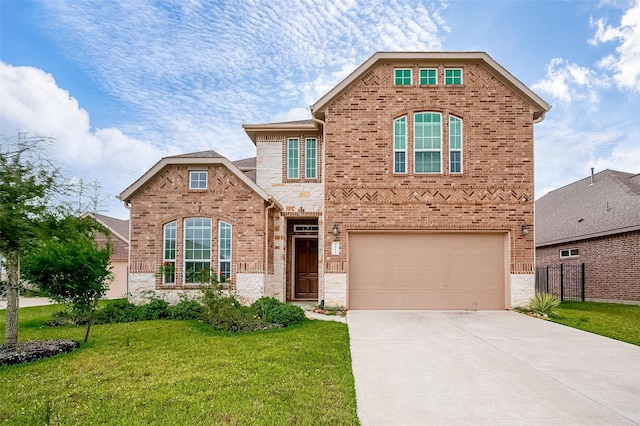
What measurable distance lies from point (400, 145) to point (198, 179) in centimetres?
629

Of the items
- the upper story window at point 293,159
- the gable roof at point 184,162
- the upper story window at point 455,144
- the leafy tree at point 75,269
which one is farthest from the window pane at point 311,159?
the leafy tree at point 75,269

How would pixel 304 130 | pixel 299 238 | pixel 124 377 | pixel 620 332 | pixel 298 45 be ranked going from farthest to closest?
pixel 299 238, pixel 304 130, pixel 298 45, pixel 620 332, pixel 124 377

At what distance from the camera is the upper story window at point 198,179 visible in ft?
43.2

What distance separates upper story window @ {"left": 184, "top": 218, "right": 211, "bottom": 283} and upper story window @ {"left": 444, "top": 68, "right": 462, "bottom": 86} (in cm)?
847

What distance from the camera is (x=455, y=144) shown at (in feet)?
41.9

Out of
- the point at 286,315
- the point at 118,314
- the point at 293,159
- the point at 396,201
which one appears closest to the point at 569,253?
the point at 396,201

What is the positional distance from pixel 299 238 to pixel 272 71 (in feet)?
19.6

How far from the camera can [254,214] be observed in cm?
1294

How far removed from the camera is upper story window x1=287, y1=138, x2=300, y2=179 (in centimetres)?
1449

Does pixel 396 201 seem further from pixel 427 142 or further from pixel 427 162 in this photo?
pixel 427 142

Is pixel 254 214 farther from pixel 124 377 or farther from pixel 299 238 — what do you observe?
pixel 124 377

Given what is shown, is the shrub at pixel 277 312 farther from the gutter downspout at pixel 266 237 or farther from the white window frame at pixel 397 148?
the white window frame at pixel 397 148

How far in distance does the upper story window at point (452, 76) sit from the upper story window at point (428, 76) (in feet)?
0.98

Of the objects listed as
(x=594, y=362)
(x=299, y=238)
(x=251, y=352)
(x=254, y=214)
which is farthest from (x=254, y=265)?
(x=594, y=362)
